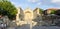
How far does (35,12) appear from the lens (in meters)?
33.5

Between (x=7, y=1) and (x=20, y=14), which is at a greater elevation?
(x=7, y=1)

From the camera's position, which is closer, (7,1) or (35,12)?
(35,12)

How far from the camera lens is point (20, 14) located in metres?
32.8

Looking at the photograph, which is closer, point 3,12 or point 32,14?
point 32,14

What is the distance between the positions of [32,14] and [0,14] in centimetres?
1154

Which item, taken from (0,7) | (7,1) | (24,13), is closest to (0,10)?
(0,7)

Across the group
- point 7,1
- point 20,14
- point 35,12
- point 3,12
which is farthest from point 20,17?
point 7,1

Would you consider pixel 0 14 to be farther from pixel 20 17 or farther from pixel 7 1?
pixel 20 17

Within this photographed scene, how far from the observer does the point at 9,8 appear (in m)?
41.9

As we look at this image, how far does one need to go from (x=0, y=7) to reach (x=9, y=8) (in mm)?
2775

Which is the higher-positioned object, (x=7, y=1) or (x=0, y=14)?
(x=7, y=1)

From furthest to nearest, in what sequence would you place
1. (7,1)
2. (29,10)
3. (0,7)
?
(7,1), (0,7), (29,10)

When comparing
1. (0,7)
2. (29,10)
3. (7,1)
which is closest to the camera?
(29,10)

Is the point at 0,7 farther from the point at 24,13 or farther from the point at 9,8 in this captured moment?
the point at 24,13
